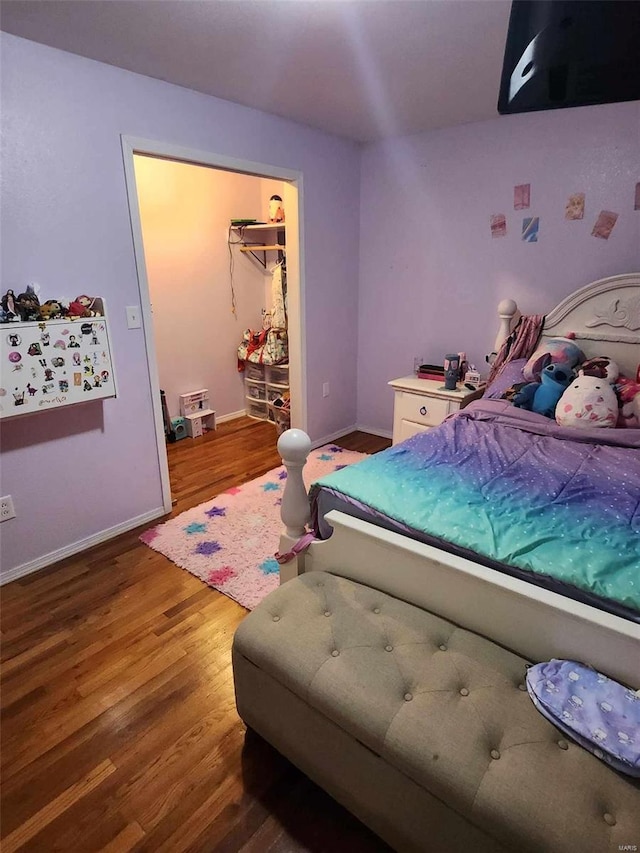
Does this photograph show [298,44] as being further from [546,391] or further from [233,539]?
[233,539]

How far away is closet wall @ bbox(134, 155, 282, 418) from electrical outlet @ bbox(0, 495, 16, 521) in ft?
6.41

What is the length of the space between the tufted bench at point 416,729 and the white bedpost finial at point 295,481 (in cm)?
28

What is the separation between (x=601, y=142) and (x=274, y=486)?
272 cm

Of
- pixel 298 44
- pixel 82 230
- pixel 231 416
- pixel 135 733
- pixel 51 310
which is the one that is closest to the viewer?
pixel 135 733

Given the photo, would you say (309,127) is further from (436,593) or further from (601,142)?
(436,593)

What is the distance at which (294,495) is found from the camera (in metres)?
1.72

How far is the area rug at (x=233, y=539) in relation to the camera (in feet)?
7.23

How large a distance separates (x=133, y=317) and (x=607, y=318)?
2532mm

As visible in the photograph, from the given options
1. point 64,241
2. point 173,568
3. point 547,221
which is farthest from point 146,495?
point 547,221

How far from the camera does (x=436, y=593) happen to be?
4.58 ft

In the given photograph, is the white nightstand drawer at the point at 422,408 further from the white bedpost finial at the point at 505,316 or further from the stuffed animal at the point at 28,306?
the stuffed animal at the point at 28,306

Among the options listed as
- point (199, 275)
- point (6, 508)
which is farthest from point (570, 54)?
point (199, 275)

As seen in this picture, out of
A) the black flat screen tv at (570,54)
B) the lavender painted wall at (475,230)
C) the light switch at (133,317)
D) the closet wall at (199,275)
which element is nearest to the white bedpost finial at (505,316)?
the lavender painted wall at (475,230)

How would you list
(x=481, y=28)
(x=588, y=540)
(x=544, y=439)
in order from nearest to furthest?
1. (x=588, y=540)
2. (x=481, y=28)
3. (x=544, y=439)
